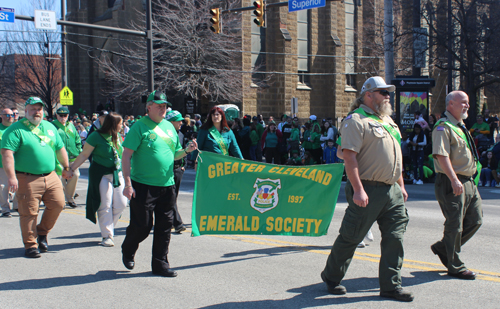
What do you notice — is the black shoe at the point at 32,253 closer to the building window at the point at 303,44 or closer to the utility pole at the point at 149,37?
the utility pole at the point at 149,37

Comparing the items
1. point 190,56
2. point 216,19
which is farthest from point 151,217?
point 190,56

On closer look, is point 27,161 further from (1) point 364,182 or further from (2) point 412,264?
(2) point 412,264

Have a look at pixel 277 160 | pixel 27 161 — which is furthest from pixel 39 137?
pixel 277 160

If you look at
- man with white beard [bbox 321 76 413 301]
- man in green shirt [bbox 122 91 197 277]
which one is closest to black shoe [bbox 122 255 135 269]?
man in green shirt [bbox 122 91 197 277]

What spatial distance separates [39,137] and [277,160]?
12.6 m

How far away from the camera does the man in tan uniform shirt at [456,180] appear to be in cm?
514

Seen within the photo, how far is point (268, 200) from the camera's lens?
586 cm

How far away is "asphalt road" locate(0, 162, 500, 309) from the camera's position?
4.73m

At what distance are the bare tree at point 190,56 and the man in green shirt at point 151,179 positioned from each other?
75.6 feet

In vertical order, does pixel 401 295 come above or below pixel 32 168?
below

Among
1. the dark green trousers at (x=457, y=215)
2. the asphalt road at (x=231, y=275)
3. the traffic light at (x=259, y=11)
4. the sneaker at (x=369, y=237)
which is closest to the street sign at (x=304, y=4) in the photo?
the traffic light at (x=259, y=11)

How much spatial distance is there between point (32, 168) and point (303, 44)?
32533mm

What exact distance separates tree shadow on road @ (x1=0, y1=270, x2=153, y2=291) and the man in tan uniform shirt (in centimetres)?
312

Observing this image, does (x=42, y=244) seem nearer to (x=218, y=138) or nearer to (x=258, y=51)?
(x=218, y=138)
